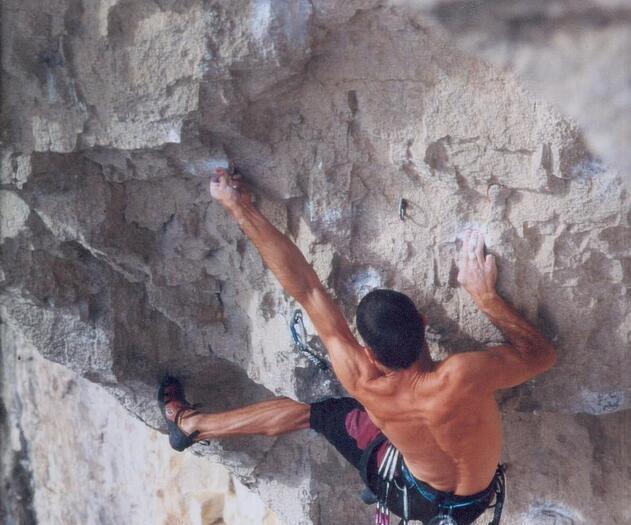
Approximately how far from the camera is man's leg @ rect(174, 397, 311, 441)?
2.00 metres

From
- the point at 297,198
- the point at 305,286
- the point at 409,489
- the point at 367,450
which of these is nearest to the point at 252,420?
the point at 367,450

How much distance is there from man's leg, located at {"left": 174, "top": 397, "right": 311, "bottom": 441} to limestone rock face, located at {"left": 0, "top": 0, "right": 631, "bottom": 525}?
98 mm

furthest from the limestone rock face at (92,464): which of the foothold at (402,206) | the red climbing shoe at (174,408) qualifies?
the foothold at (402,206)

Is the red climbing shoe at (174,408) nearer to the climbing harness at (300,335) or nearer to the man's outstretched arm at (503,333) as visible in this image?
the climbing harness at (300,335)

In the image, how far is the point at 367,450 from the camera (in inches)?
74.3

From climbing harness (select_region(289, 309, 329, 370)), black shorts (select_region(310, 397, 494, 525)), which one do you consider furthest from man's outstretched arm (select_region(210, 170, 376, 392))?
black shorts (select_region(310, 397, 494, 525))

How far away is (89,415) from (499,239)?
6.17 ft

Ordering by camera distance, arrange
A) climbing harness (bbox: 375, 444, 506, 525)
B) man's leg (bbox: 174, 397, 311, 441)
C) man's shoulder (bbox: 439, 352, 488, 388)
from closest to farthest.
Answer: man's shoulder (bbox: 439, 352, 488, 388), climbing harness (bbox: 375, 444, 506, 525), man's leg (bbox: 174, 397, 311, 441)

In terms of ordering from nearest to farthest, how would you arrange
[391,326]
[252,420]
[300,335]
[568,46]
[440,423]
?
1. [568,46]
2. [391,326]
3. [440,423]
4. [300,335]
5. [252,420]

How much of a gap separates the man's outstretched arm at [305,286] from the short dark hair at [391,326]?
0.10 m

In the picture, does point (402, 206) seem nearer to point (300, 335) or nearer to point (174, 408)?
point (300, 335)

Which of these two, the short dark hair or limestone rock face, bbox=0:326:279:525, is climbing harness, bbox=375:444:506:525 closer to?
the short dark hair

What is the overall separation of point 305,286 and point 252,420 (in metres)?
0.57

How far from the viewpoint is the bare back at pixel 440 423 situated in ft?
5.21
